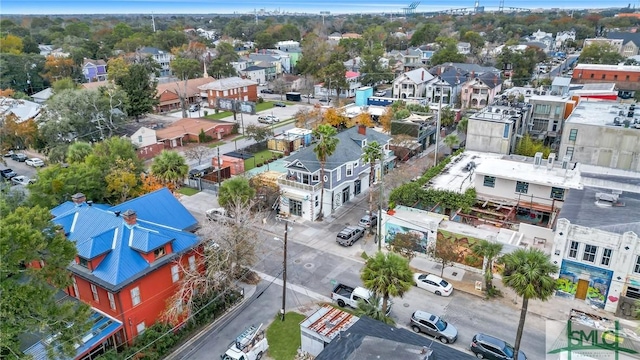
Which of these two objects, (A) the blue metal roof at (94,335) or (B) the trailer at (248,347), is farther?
(B) the trailer at (248,347)

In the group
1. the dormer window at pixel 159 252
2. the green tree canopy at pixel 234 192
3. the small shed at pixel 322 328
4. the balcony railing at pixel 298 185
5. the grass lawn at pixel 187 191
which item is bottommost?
the grass lawn at pixel 187 191

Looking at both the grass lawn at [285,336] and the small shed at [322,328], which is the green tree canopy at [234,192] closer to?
the grass lawn at [285,336]

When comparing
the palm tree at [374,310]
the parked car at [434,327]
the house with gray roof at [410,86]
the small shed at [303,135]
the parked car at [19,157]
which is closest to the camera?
the palm tree at [374,310]

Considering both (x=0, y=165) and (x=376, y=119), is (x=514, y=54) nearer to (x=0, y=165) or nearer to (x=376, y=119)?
(x=376, y=119)

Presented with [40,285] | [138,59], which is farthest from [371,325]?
[138,59]

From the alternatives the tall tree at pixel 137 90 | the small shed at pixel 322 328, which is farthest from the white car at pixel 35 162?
the small shed at pixel 322 328

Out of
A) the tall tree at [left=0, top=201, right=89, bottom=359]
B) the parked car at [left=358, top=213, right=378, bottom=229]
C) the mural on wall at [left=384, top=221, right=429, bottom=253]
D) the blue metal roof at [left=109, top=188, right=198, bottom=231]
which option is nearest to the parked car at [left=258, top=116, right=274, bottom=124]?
the parked car at [left=358, top=213, right=378, bottom=229]
